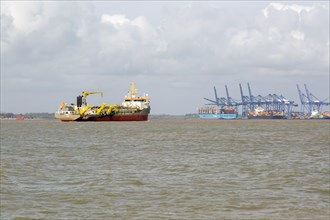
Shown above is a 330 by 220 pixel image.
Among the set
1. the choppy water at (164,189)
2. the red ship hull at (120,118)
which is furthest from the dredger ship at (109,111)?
the choppy water at (164,189)

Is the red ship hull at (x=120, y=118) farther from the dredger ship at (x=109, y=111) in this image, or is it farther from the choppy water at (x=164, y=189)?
the choppy water at (x=164, y=189)

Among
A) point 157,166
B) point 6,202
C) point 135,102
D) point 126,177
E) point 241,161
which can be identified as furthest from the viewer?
point 135,102

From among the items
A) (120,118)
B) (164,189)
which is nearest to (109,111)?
(120,118)

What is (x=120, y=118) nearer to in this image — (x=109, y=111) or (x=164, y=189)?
(x=109, y=111)

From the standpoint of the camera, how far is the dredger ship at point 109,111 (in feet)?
504

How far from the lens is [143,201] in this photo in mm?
18938

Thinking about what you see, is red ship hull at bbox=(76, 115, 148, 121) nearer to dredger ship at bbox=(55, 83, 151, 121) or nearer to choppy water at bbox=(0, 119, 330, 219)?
dredger ship at bbox=(55, 83, 151, 121)

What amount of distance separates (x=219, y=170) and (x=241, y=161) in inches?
260

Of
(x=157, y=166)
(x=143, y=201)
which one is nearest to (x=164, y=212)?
(x=143, y=201)

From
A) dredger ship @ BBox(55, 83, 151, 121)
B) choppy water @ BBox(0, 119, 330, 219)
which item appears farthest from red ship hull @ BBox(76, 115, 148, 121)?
choppy water @ BBox(0, 119, 330, 219)

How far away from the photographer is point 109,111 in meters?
152

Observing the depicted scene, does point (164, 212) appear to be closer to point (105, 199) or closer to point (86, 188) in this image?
point (105, 199)

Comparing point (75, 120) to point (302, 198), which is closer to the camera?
point (302, 198)

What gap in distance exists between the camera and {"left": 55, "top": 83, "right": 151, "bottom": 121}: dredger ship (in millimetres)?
153625
